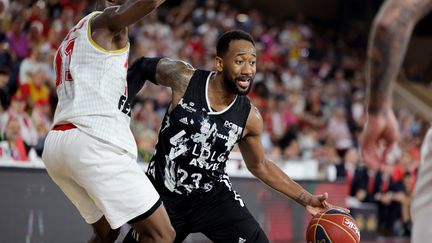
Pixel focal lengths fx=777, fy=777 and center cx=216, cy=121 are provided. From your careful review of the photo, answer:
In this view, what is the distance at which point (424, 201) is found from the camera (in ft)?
12.5

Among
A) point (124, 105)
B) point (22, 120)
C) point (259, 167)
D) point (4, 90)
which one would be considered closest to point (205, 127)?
point (259, 167)

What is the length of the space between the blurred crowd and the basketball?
4.13 metres

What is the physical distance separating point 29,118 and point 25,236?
235 centimetres

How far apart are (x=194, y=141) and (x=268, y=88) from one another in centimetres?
1137

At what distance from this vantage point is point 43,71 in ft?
38.5

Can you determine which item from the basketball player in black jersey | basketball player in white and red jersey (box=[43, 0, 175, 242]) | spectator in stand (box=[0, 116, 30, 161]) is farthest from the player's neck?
spectator in stand (box=[0, 116, 30, 161])

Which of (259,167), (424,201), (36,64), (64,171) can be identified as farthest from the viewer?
(36,64)

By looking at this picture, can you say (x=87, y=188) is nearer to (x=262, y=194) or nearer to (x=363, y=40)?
(x=262, y=194)

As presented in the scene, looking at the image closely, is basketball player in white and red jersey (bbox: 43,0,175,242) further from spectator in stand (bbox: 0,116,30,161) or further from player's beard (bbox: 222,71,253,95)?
spectator in stand (bbox: 0,116,30,161)

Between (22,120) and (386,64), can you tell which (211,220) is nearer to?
(386,64)

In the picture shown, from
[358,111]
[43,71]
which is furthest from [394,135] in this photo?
[358,111]

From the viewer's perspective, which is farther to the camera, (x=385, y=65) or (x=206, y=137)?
(x=206, y=137)

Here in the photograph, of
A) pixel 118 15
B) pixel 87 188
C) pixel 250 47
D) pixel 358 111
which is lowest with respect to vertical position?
pixel 358 111

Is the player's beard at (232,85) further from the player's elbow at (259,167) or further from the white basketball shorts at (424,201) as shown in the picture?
the white basketball shorts at (424,201)
